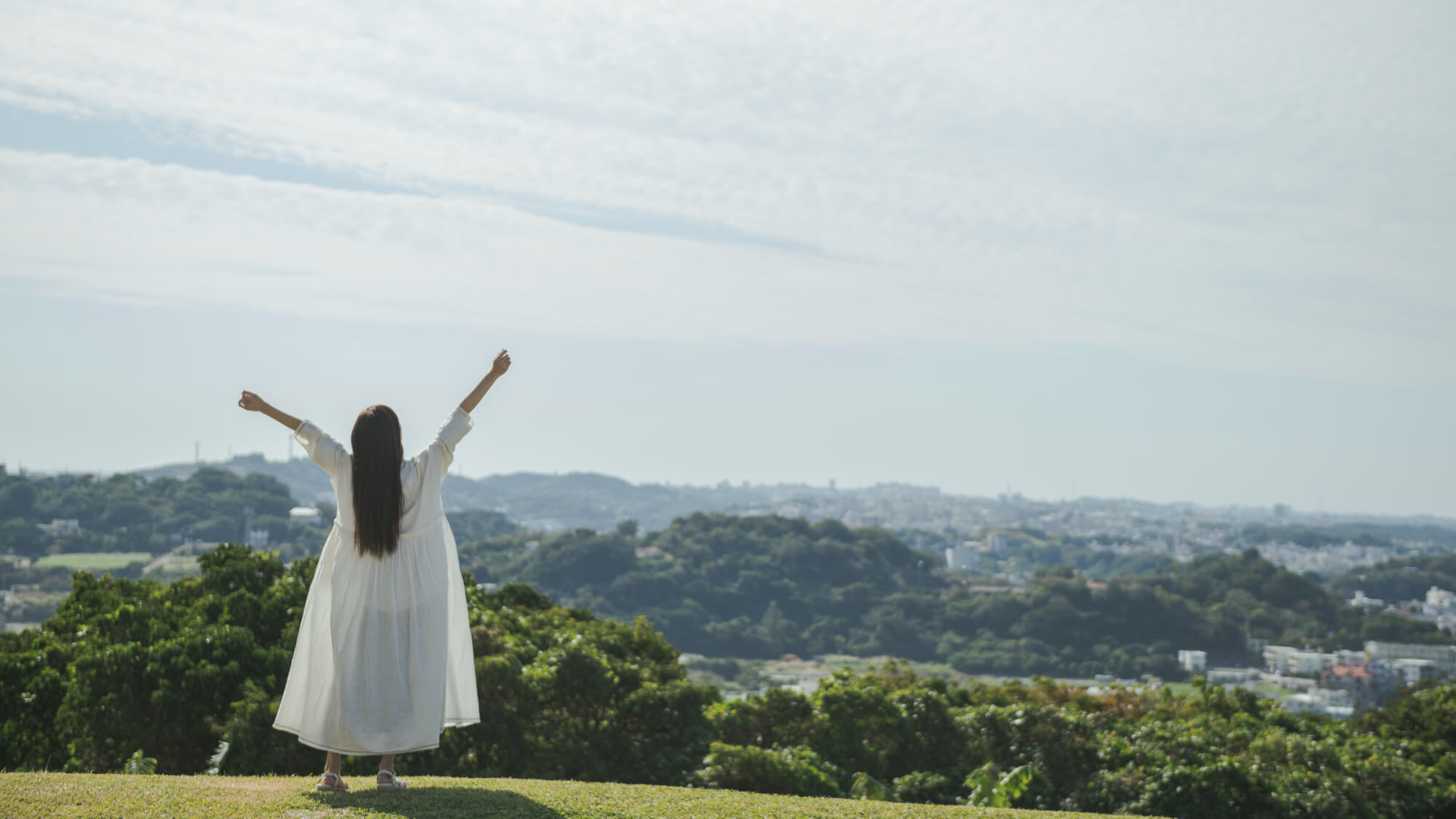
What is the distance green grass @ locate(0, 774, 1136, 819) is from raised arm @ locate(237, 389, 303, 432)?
1715mm

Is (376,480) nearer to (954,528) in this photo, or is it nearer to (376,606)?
(376,606)

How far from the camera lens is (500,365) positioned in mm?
5348

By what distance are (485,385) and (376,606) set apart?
3.86 feet

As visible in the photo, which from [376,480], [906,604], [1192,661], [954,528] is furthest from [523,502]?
[376,480]

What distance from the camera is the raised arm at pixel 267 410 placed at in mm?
5094

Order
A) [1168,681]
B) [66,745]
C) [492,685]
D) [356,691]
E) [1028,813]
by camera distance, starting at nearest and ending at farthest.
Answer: [356,691], [1028,813], [66,745], [492,685], [1168,681]

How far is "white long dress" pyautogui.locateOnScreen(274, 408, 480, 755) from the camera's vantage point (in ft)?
16.6

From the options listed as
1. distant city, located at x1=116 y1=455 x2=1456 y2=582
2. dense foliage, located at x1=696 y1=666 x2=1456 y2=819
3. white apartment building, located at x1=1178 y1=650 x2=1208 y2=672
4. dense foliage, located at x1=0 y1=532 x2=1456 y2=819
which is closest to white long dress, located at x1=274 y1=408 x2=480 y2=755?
dense foliage, located at x1=0 y1=532 x2=1456 y2=819

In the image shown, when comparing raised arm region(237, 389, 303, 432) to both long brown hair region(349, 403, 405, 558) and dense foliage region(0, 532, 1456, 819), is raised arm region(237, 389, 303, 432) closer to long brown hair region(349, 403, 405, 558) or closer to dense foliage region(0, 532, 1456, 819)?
long brown hair region(349, 403, 405, 558)

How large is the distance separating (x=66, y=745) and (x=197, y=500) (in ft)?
223

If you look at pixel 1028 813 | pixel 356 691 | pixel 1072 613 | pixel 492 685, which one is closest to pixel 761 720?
pixel 492 685

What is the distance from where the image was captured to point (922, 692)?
34.2 feet

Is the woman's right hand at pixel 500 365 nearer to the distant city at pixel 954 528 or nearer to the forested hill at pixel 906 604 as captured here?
the forested hill at pixel 906 604

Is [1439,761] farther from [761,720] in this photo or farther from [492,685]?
[492,685]
